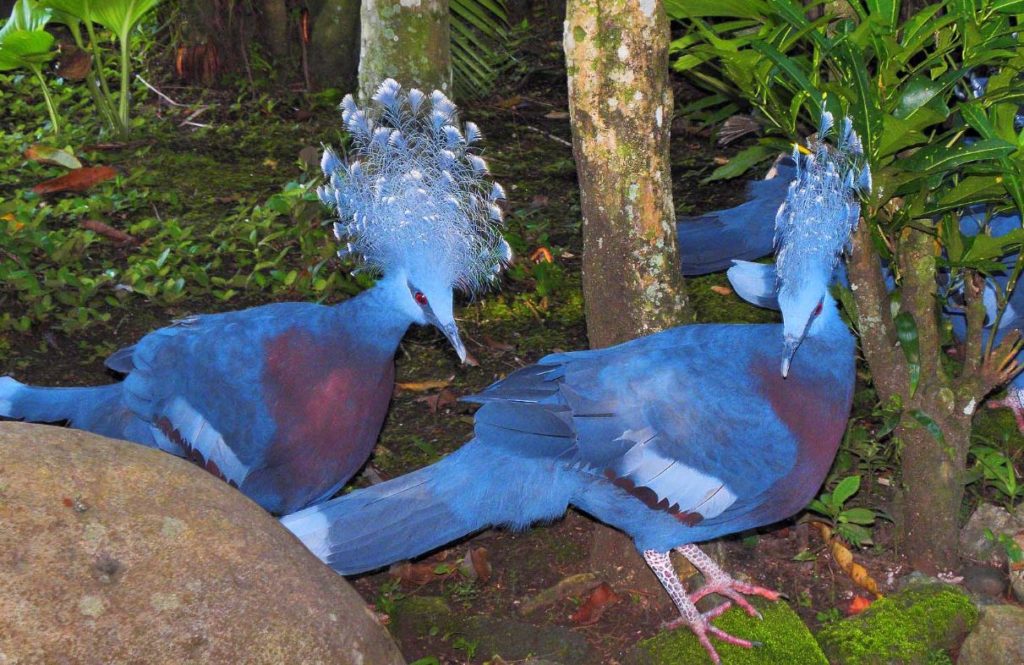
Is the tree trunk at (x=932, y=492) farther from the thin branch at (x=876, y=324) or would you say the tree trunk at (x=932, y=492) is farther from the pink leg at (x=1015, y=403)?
the pink leg at (x=1015, y=403)

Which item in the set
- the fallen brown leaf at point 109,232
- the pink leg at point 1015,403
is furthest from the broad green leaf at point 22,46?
the pink leg at point 1015,403

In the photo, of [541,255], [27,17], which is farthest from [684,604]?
[27,17]

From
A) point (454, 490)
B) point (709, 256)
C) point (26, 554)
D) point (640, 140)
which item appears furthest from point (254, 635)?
point (709, 256)

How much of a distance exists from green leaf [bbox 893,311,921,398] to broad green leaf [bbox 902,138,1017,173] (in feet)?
1.92

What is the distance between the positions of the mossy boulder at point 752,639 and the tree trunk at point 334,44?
489cm

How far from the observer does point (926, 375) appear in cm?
361

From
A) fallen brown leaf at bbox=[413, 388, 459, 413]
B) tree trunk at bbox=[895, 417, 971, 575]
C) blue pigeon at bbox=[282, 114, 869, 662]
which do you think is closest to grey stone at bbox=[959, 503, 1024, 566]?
tree trunk at bbox=[895, 417, 971, 575]

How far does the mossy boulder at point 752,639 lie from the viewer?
3330 mm

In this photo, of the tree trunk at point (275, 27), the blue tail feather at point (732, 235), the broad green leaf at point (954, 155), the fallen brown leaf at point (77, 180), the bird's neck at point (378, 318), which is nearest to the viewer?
the broad green leaf at point (954, 155)

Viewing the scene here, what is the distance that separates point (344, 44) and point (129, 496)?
5.33 m

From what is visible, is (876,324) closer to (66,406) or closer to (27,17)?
(66,406)

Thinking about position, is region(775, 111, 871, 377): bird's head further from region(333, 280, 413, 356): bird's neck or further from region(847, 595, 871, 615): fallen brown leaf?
region(333, 280, 413, 356): bird's neck

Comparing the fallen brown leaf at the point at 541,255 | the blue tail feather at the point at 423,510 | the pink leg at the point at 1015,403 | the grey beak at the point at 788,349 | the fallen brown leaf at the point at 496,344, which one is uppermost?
the grey beak at the point at 788,349

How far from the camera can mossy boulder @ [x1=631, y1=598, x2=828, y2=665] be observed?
3330 mm
